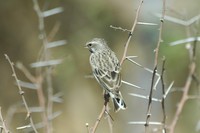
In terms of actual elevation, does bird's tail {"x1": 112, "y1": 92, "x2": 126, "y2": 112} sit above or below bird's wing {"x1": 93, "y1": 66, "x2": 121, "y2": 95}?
below

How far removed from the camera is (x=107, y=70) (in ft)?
15.6

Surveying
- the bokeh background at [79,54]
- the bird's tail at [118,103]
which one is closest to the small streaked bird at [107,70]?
the bird's tail at [118,103]

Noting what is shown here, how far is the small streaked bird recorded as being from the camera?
4379 millimetres

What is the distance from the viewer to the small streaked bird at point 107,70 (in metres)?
4.38

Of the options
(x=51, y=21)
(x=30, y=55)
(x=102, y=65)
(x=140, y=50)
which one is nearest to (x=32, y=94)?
(x=30, y=55)

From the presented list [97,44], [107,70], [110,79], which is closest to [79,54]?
[97,44]

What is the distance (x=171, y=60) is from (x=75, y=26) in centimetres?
169

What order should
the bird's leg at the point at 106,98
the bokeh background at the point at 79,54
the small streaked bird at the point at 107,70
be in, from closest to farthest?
the bird's leg at the point at 106,98, the small streaked bird at the point at 107,70, the bokeh background at the point at 79,54

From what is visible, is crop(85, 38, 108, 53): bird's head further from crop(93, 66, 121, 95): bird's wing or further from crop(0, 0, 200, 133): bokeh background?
crop(0, 0, 200, 133): bokeh background

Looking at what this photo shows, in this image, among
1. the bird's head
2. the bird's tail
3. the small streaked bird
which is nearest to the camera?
the bird's tail

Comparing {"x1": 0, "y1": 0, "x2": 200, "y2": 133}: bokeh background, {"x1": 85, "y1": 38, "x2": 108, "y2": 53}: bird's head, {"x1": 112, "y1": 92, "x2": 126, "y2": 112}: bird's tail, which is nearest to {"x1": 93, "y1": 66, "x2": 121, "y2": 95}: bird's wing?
{"x1": 112, "y1": 92, "x2": 126, "y2": 112}: bird's tail

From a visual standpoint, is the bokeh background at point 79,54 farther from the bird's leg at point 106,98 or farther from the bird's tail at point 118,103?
the bird's tail at point 118,103

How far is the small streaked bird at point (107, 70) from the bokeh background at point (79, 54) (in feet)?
11.0

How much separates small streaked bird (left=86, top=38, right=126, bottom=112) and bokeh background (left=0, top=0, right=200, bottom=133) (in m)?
3.34
